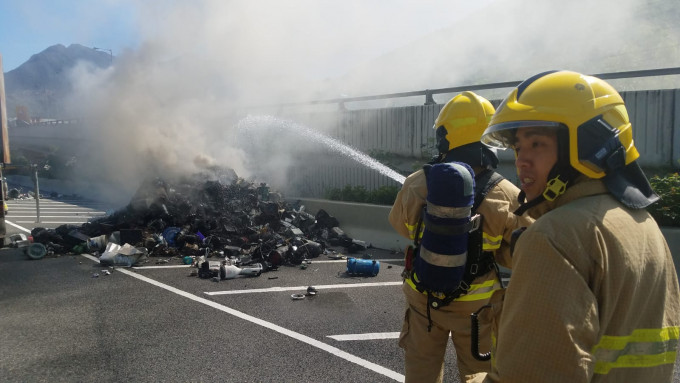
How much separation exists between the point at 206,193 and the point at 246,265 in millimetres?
3746

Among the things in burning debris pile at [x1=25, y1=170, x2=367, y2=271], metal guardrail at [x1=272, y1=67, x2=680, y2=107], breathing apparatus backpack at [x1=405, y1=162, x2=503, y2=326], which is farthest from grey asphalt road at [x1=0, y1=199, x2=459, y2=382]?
metal guardrail at [x1=272, y1=67, x2=680, y2=107]

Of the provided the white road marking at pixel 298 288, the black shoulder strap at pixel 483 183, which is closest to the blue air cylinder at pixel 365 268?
the white road marking at pixel 298 288

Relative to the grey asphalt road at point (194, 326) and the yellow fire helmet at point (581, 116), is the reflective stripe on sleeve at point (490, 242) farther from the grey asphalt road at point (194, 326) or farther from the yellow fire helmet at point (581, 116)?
the grey asphalt road at point (194, 326)

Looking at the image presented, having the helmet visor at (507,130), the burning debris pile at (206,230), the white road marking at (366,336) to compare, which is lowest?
the white road marking at (366,336)

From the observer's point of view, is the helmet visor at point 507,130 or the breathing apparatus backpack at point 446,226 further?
the breathing apparatus backpack at point 446,226

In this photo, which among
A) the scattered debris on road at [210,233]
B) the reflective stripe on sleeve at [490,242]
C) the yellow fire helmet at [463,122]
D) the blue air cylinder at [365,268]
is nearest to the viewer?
the reflective stripe on sleeve at [490,242]

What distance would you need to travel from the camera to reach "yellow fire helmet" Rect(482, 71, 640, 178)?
4.42 feet

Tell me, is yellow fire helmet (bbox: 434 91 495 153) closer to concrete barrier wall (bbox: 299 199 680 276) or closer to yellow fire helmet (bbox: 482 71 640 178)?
yellow fire helmet (bbox: 482 71 640 178)

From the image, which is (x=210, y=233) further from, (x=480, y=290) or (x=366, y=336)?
(x=480, y=290)

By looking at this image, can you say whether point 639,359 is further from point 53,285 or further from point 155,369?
point 53,285

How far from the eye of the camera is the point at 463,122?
2844mm

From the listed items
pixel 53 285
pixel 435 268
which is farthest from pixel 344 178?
pixel 435 268

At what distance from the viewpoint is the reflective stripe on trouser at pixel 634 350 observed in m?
1.21

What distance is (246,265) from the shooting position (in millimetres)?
7570
